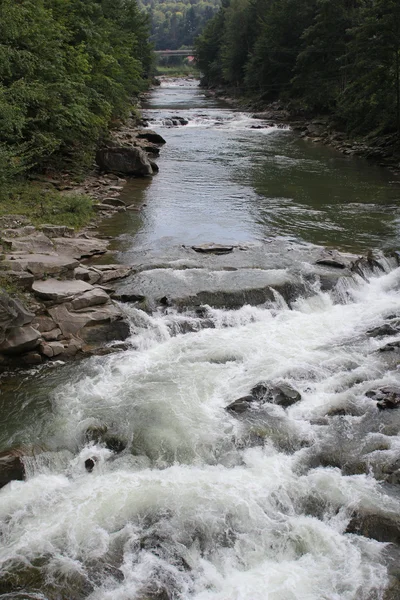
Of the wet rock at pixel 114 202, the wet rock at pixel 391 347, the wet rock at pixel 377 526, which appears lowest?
the wet rock at pixel 377 526

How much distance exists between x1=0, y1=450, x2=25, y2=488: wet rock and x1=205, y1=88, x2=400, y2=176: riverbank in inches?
934

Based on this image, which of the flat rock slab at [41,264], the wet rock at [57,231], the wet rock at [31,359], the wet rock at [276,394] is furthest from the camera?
the wet rock at [57,231]

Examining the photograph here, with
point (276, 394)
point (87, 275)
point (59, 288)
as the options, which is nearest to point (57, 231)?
point (87, 275)

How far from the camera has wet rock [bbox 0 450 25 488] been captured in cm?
722

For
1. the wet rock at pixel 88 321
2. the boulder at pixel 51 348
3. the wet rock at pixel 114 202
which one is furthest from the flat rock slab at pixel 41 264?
the wet rock at pixel 114 202

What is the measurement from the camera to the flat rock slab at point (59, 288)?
1077 cm

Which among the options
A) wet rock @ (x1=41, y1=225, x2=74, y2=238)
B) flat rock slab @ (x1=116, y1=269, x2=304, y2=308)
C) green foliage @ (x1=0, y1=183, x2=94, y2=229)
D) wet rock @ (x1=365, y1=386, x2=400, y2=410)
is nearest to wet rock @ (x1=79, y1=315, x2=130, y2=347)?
flat rock slab @ (x1=116, y1=269, x2=304, y2=308)

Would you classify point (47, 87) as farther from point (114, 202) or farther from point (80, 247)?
point (80, 247)

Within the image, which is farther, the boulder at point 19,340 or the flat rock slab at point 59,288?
the flat rock slab at point 59,288

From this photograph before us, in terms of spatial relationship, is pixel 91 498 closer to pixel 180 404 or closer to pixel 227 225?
pixel 180 404

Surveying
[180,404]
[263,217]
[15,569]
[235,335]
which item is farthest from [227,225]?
[15,569]

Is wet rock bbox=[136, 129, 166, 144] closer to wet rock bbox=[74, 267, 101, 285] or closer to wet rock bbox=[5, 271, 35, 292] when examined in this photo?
wet rock bbox=[74, 267, 101, 285]

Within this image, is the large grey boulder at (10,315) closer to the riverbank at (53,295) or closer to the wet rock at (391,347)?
the riverbank at (53,295)

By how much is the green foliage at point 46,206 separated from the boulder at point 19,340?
615 cm
